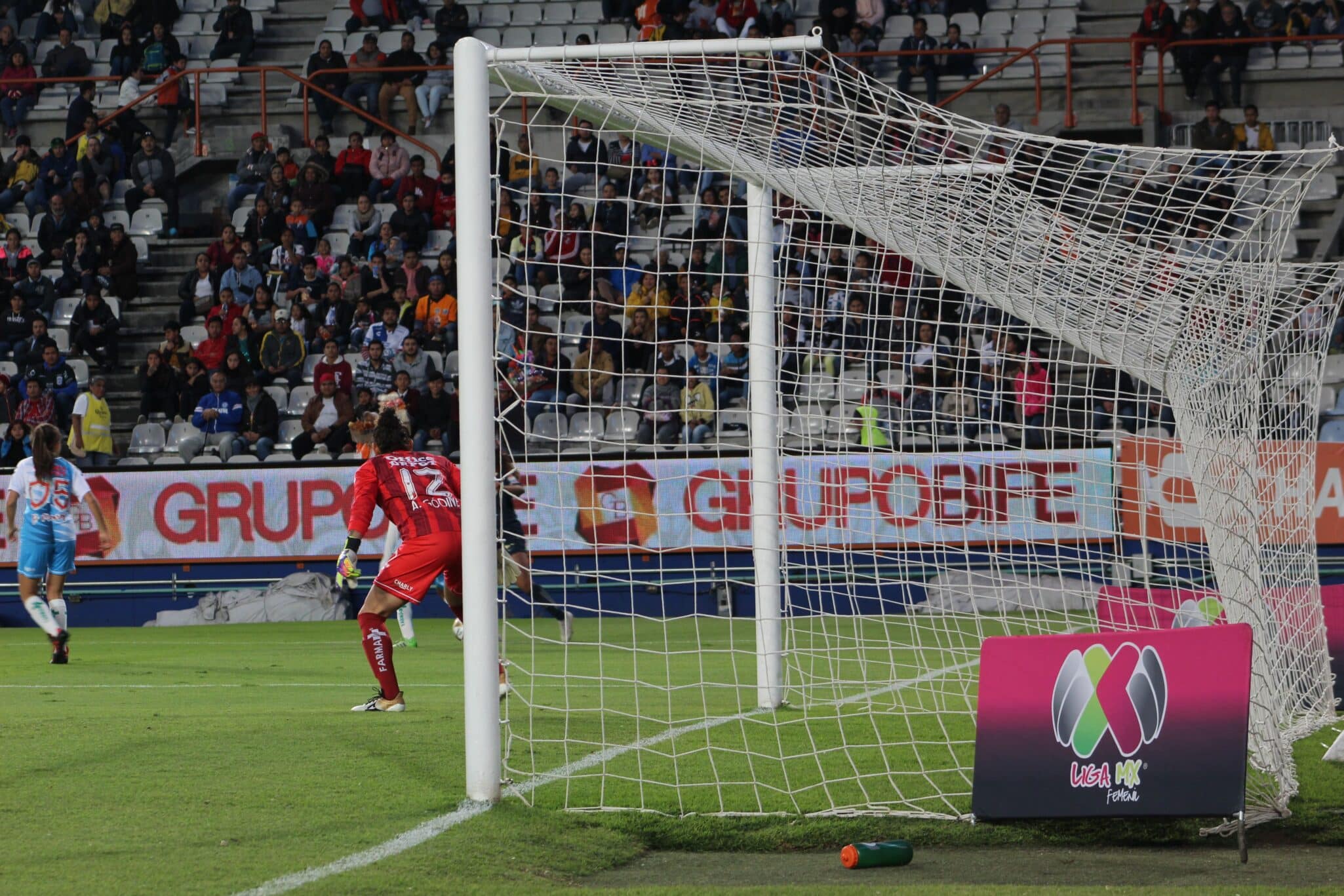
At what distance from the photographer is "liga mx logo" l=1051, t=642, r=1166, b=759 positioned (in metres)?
5.44

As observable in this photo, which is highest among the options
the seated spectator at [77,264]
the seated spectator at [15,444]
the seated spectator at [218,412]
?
the seated spectator at [77,264]

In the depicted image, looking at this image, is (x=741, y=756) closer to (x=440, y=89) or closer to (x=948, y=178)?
(x=948, y=178)

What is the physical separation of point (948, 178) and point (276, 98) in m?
20.2

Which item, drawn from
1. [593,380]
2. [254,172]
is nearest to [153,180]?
[254,172]

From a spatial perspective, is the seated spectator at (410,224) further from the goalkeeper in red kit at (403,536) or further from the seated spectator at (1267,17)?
the goalkeeper in red kit at (403,536)

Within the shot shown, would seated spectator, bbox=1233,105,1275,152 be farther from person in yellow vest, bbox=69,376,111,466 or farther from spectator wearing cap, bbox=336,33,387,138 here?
person in yellow vest, bbox=69,376,111,466

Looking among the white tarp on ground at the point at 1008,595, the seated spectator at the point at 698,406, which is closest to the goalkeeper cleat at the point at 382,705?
the white tarp on ground at the point at 1008,595

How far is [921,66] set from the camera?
72.0ft

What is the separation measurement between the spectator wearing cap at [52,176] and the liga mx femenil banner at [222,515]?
7306 mm

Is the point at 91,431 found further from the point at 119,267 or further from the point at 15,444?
the point at 119,267

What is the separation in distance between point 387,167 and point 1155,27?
11.0 metres

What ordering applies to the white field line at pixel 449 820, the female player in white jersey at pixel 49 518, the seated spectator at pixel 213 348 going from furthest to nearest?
1. the seated spectator at pixel 213 348
2. the female player in white jersey at pixel 49 518
3. the white field line at pixel 449 820

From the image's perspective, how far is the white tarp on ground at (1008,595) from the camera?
24.1 feet

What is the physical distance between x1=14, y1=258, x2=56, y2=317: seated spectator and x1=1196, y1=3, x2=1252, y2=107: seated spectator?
16.3 m
